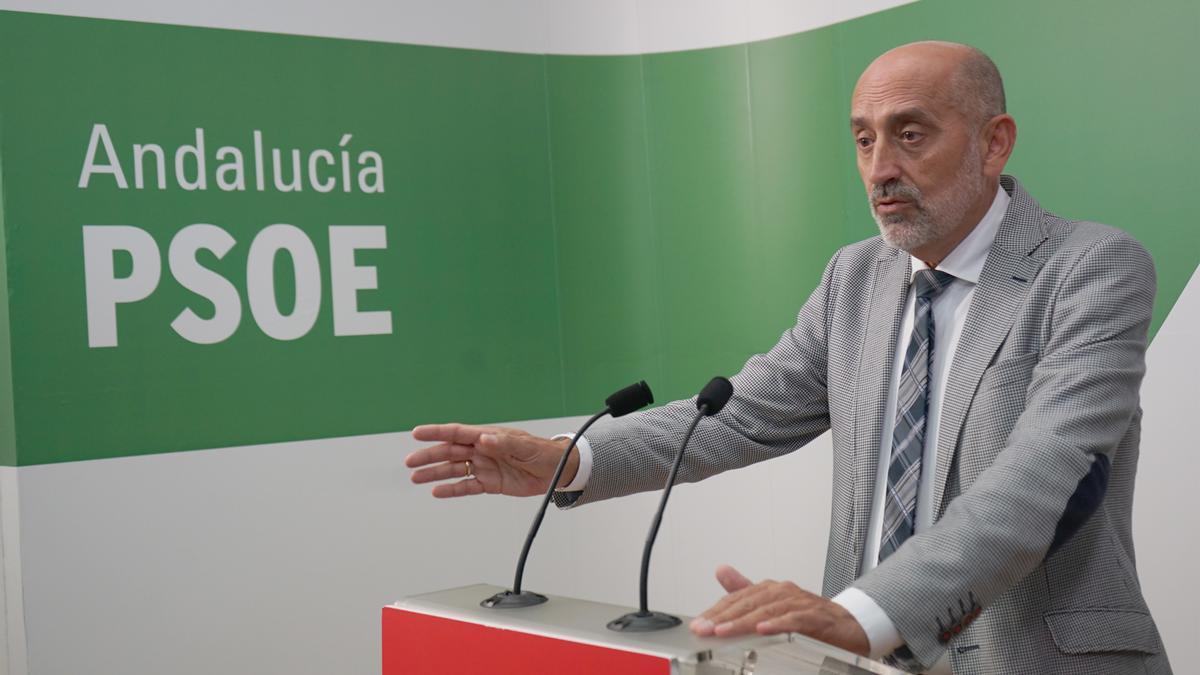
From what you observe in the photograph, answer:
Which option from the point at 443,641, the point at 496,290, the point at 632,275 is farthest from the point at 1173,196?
the point at 443,641

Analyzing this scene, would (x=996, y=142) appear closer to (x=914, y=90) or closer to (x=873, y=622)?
(x=914, y=90)

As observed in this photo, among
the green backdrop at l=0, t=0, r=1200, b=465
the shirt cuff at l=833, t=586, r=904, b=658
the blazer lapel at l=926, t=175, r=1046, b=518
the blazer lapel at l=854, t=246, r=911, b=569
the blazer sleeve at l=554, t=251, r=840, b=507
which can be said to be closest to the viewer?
the shirt cuff at l=833, t=586, r=904, b=658

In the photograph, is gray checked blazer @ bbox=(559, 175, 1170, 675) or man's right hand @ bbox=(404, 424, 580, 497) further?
man's right hand @ bbox=(404, 424, 580, 497)

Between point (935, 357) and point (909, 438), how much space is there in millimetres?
142

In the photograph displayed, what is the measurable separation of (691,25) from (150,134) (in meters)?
1.62

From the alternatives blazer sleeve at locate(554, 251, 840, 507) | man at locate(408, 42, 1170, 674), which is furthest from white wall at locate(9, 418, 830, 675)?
man at locate(408, 42, 1170, 674)

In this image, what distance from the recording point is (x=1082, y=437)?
1.69 metres

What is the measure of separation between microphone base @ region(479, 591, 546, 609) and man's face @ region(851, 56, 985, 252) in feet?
2.93

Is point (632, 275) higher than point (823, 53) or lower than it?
lower

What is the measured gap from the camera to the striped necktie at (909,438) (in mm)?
1927

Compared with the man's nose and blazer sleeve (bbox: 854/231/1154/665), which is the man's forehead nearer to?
the man's nose

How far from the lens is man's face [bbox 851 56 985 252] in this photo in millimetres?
2020

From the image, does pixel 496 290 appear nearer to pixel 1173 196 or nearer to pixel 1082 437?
pixel 1173 196

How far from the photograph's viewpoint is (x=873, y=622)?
1451 millimetres
